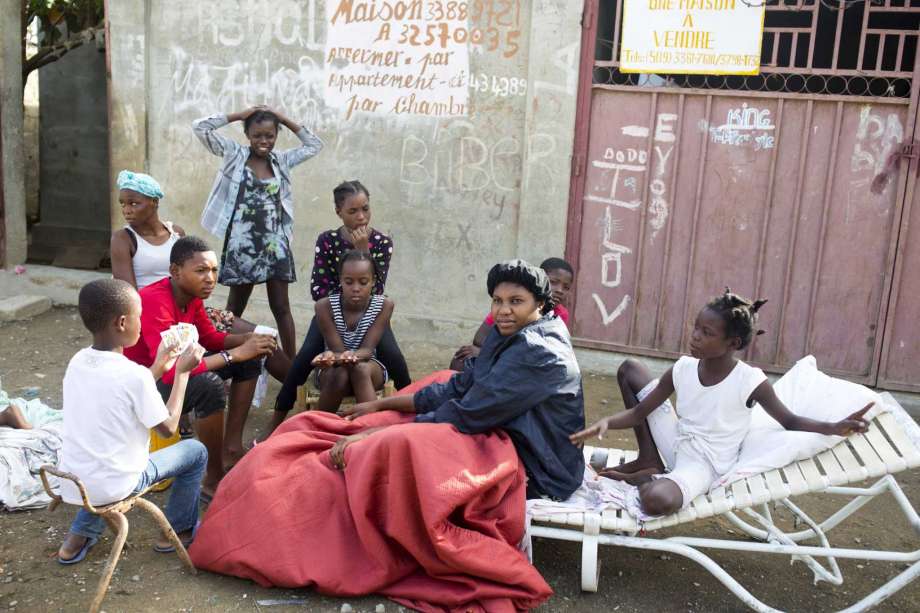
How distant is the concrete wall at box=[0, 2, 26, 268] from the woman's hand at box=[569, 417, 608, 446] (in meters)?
6.38

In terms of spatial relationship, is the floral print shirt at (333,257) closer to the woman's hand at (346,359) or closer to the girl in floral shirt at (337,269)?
the girl in floral shirt at (337,269)

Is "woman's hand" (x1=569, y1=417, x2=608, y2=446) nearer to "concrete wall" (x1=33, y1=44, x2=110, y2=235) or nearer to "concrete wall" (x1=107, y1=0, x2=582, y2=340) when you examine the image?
"concrete wall" (x1=107, y1=0, x2=582, y2=340)

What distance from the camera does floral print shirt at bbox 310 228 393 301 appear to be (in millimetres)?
5434

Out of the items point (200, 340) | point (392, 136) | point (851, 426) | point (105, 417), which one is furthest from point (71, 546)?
point (392, 136)

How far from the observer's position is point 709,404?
3.91m

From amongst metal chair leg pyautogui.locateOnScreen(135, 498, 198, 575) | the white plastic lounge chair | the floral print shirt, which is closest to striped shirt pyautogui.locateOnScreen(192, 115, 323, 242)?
the floral print shirt

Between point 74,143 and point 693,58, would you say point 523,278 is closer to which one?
point 693,58

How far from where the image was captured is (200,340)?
461cm

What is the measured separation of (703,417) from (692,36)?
10.7 ft

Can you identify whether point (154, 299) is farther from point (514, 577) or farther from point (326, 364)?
point (514, 577)

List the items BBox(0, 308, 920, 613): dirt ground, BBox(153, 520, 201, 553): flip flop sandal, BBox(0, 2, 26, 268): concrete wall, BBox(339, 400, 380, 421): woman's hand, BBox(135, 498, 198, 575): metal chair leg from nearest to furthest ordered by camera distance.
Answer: BBox(135, 498, 198, 575): metal chair leg → BBox(0, 308, 920, 613): dirt ground → BBox(153, 520, 201, 553): flip flop sandal → BBox(339, 400, 380, 421): woman's hand → BBox(0, 2, 26, 268): concrete wall

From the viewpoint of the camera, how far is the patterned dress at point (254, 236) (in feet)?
18.5

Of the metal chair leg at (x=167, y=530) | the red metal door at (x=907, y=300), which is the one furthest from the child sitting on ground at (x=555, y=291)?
the red metal door at (x=907, y=300)

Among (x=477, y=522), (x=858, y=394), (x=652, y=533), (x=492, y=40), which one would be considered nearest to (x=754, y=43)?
(x=492, y=40)
